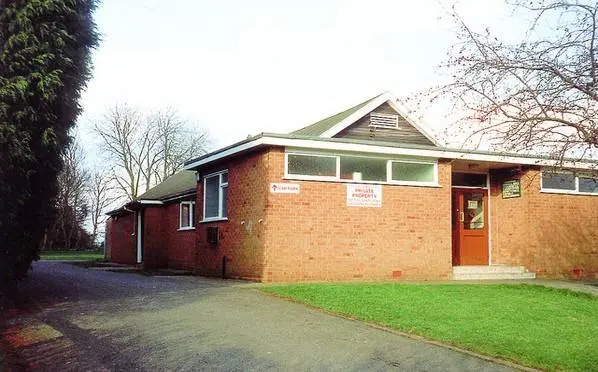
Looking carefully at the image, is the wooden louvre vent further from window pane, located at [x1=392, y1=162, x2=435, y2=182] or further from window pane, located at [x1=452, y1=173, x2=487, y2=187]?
window pane, located at [x1=452, y1=173, x2=487, y2=187]

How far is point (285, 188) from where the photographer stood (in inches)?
555

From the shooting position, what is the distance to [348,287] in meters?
12.3

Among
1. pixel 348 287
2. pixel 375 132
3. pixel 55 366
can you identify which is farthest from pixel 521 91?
pixel 375 132

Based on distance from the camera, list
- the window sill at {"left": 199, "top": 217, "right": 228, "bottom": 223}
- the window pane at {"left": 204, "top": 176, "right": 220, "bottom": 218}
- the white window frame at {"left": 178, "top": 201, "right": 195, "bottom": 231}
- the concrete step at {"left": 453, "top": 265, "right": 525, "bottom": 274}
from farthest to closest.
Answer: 1. the white window frame at {"left": 178, "top": 201, "right": 195, "bottom": 231}
2. the window pane at {"left": 204, "top": 176, "right": 220, "bottom": 218}
3. the window sill at {"left": 199, "top": 217, "right": 228, "bottom": 223}
4. the concrete step at {"left": 453, "top": 265, "right": 525, "bottom": 274}

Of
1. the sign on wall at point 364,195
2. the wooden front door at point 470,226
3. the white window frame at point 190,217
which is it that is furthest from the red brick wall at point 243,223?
the wooden front door at point 470,226

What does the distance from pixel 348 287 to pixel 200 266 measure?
6.92m

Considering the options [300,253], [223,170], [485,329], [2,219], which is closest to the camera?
[485,329]

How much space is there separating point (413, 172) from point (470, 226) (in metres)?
3.46

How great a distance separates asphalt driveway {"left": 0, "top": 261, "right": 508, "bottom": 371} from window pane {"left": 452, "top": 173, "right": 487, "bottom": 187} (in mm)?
9291

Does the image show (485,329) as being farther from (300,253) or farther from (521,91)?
(300,253)

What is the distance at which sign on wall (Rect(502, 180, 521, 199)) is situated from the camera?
681 inches

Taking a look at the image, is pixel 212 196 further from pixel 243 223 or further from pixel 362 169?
pixel 362 169

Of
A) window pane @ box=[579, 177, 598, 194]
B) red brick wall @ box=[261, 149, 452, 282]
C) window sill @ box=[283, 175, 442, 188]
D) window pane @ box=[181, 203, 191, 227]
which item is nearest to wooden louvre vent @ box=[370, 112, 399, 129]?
red brick wall @ box=[261, 149, 452, 282]

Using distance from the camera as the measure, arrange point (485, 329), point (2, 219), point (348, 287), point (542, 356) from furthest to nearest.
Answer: point (348, 287), point (2, 219), point (485, 329), point (542, 356)
